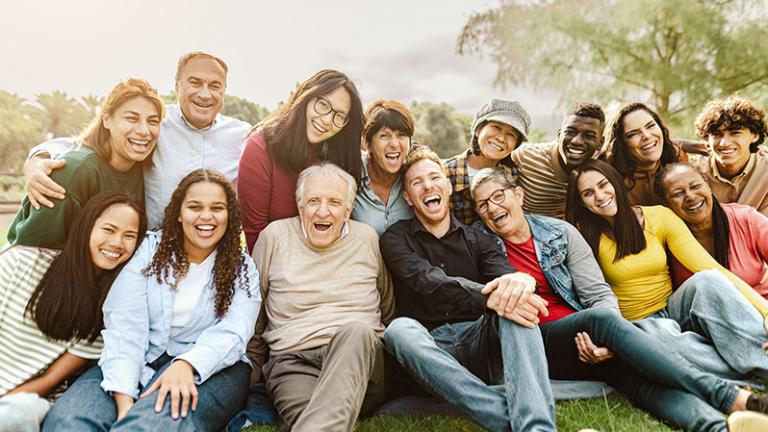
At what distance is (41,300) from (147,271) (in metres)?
0.64

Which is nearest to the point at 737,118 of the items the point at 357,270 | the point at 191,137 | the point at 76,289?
the point at 357,270

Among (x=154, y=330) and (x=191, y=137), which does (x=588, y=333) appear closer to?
(x=154, y=330)

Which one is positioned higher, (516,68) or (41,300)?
(516,68)

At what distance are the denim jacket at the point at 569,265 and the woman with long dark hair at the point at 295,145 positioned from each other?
1534 mm

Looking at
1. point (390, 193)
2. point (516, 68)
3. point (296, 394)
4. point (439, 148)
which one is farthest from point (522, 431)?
point (439, 148)

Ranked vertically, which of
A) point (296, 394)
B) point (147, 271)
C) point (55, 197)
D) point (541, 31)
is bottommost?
point (296, 394)

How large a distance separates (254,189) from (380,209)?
101 cm

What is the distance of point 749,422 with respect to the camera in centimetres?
248

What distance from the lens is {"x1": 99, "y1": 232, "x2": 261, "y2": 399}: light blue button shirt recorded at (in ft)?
10.0

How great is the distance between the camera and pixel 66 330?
3279 mm

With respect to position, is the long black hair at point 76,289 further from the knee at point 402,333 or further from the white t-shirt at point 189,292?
the knee at point 402,333

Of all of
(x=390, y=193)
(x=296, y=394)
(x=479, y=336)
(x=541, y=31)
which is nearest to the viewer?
(x=296, y=394)

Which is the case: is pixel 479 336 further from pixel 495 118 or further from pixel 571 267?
pixel 495 118

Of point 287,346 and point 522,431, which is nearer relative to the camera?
point 522,431
